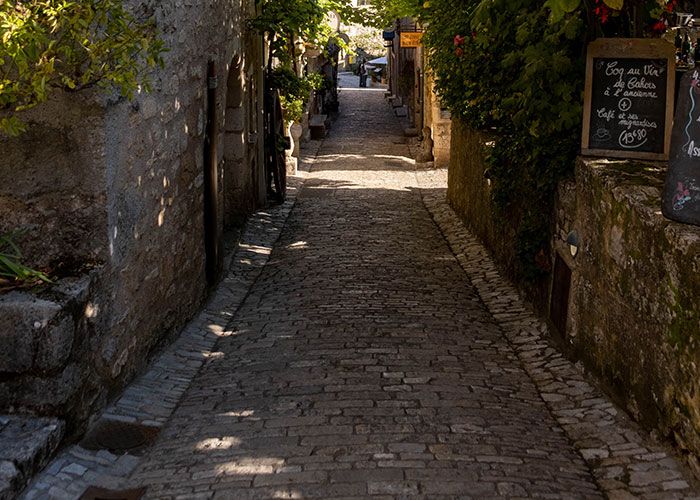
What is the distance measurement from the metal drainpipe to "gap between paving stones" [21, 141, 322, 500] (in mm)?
471

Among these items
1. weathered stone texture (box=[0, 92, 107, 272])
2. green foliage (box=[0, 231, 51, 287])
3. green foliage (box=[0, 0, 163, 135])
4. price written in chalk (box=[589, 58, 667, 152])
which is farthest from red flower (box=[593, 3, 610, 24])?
green foliage (box=[0, 231, 51, 287])

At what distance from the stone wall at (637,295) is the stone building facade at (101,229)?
116 inches

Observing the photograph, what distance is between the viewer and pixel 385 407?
19.8 ft

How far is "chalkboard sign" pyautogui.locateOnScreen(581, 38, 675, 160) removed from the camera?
708cm

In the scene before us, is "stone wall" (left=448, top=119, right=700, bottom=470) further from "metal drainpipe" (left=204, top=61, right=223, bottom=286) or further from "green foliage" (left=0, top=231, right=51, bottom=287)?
"green foliage" (left=0, top=231, right=51, bottom=287)

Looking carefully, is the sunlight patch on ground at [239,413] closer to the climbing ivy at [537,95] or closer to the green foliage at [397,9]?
the climbing ivy at [537,95]

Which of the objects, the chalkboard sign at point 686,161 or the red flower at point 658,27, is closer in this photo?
the chalkboard sign at point 686,161

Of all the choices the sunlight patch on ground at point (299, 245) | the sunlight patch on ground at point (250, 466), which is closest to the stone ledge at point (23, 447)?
the sunlight patch on ground at point (250, 466)

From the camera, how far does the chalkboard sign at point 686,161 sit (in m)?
5.35

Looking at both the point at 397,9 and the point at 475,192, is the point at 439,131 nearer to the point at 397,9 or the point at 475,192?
the point at 397,9

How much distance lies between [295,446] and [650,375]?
198 centimetres

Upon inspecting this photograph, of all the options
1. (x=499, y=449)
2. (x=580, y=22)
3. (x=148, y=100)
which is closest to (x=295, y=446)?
(x=499, y=449)

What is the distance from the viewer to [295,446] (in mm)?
5406

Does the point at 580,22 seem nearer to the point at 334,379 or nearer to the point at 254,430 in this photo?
the point at 334,379
